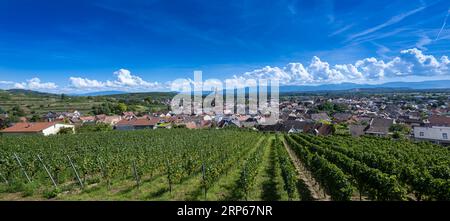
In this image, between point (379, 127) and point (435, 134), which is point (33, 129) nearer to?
point (379, 127)

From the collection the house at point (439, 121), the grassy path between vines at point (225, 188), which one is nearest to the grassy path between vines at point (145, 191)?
the grassy path between vines at point (225, 188)

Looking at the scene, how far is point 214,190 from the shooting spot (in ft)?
40.4

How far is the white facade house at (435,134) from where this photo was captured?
129 ft

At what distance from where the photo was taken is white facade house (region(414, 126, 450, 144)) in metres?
39.4

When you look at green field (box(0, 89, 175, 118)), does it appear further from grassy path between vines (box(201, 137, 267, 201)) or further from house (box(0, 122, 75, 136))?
grassy path between vines (box(201, 137, 267, 201))

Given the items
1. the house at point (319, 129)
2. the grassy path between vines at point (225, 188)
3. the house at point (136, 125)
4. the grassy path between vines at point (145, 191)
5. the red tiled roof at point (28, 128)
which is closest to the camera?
the grassy path between vines at point (145, 191)

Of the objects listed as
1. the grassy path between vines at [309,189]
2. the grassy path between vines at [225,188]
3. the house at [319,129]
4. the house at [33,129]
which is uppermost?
the grassy path between vines at [225,188]

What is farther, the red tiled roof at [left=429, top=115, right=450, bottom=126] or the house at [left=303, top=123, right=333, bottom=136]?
the red tiled roof at [left=429, top=115, right=450, bottom=126]

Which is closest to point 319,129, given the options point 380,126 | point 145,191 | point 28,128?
point 380,126

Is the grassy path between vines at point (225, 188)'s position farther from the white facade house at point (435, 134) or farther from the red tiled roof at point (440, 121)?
Result: the red tiled roof at point (440, 121)

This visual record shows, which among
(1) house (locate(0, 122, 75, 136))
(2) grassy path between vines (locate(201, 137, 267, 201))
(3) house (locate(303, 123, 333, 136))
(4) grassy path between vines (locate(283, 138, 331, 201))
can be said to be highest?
(2) grassy path between vines (locate(201, 137, 267, 201))

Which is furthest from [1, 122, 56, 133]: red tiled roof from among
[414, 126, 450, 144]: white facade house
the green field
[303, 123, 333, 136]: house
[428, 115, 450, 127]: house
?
[428, 115, 450, 127]: house
